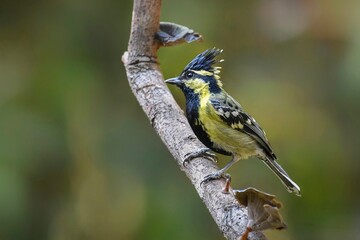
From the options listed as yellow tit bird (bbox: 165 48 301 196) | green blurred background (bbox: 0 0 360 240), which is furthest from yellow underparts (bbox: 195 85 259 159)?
green blurred background (bbox: 0 0 360 240)

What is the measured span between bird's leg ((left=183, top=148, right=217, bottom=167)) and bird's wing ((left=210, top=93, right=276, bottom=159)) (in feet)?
0.36

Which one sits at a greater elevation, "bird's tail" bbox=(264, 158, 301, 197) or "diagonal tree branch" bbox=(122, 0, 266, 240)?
"diagonal tree branch" bbox=(122, 0, 266, 240)

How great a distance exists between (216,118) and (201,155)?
137 mm

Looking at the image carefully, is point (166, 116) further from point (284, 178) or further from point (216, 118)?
point (284, 178)

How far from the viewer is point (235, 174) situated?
10.9 feet

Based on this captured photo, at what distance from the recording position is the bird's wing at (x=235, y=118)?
1.93 m

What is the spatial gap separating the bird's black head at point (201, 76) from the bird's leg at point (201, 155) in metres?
0.18

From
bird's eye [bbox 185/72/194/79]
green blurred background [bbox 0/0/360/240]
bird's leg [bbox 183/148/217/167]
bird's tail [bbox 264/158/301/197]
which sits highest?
bird's eye [bbox 185/72/194/79]

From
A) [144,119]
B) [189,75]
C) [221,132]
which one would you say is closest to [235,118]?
[221,132]

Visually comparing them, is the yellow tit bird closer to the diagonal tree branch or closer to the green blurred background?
the diagonal tree branch

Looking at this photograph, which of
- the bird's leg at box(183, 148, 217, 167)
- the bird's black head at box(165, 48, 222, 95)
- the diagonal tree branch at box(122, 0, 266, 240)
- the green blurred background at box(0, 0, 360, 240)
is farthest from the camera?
the green blurred background at box(0, 0, 360, 240)

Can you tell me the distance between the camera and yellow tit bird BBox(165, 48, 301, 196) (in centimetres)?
191

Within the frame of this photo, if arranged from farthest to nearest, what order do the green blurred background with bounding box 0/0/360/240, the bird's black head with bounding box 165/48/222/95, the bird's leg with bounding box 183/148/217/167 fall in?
the green blurred background with bounding box 0/0/360/240 < the bird's black head with bounding box 165/48/222/95 < the bird's leg with bounding box 183/148/217/167

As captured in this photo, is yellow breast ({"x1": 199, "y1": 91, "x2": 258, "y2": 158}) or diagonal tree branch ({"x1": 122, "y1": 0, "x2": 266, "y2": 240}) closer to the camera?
diagonal tree branch ({"x1": 122, "y1": 0, "x2": 266, "y2": 240})
